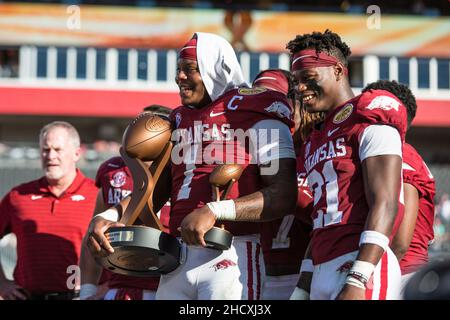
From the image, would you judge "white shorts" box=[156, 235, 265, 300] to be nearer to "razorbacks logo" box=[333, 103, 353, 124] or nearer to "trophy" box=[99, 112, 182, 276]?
"trophy" box=[99, 112, 182, 276]

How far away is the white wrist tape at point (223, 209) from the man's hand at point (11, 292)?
95.2 inches

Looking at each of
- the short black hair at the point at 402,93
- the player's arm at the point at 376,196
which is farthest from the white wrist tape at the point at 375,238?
the short black hair at the point at 402,93

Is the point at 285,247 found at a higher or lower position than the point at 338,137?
lower

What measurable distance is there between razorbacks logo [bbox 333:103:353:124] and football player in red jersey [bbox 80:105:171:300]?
1.70 meters

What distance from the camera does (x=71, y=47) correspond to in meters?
24.8

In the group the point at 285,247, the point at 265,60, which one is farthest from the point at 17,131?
the point at 285,247

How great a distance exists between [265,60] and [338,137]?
70.8 ft

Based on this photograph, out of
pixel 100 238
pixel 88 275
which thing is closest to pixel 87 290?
pixel 88 275

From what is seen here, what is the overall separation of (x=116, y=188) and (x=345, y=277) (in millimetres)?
2368

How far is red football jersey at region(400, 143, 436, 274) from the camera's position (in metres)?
3.82

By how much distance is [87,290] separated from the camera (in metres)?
5.12

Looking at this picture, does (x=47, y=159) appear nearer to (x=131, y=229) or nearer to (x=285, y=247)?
(x=285, y=247)

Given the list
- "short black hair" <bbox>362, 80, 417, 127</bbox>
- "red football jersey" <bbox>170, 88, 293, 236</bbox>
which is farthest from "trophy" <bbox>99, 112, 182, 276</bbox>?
"short black hair" <bbox>362, 80, 417, 127</bbox>

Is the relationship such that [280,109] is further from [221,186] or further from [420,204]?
[420,204]
